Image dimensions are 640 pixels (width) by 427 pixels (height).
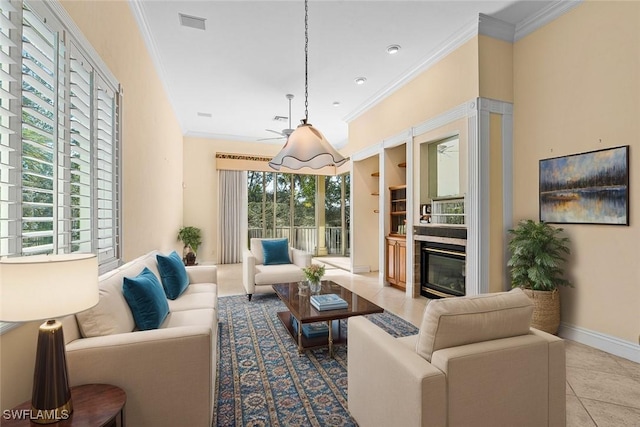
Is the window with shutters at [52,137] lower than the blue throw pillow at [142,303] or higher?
higher

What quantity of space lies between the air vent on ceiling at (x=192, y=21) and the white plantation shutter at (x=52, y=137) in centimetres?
135

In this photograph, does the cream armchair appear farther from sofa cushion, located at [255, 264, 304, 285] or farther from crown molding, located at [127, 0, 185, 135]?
crown molding, located at [127, 0, 185, 135]

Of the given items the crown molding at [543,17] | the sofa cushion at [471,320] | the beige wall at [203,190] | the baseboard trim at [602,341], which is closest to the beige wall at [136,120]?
the beige wall at [203,190]

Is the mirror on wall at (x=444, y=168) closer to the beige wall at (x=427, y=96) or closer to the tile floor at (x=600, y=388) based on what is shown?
the beige wall at (x=427, y=96)

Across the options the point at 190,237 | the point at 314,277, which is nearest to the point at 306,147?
the point at 314,277

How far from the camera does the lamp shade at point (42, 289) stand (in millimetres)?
1073

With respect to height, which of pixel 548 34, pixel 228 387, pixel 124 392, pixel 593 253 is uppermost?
pixel 548 34

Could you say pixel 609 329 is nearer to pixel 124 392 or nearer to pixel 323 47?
pixel 124 392

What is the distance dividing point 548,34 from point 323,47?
Answer: 99.4 inches

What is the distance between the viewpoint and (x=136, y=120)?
10.9 feet

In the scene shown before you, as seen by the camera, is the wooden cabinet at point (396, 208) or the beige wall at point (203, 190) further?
the beige wall at point (203, 190)

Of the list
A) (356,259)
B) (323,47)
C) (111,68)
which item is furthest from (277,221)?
(111,68)

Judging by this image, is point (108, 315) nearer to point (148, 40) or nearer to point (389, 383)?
point (389, 383)

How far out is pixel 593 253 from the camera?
9.80ft
